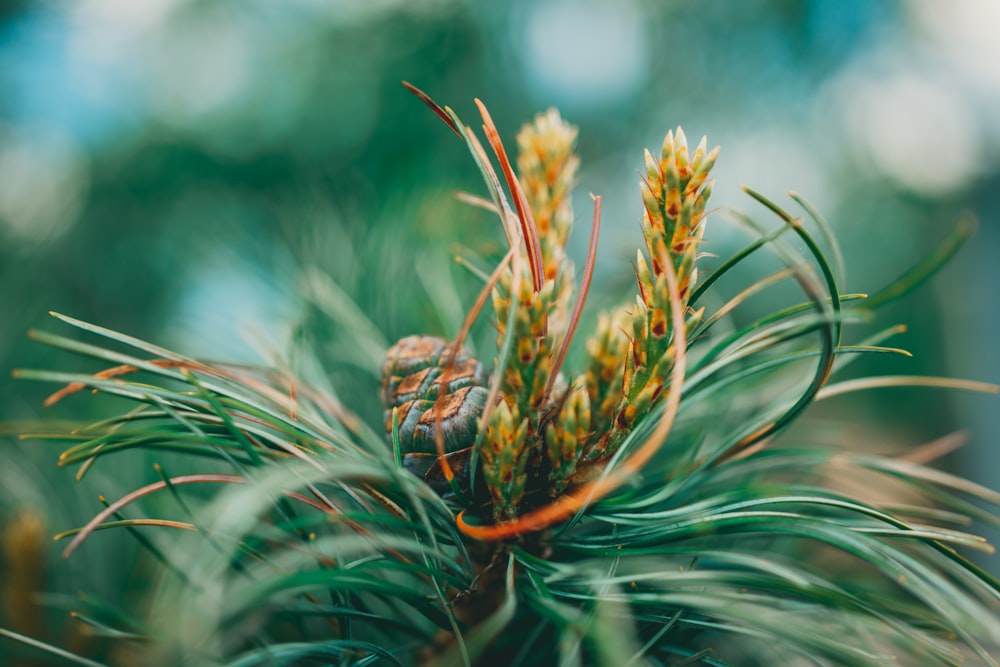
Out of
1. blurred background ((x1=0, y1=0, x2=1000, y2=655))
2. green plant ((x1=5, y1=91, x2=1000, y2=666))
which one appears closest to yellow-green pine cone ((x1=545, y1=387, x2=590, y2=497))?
green plant ((x1=5, y1=91, x2=1000, y2=666))

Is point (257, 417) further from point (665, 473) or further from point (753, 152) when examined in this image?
point (753, 152)

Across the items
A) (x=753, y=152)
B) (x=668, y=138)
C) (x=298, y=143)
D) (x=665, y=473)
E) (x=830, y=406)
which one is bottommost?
(x=830, y=406)

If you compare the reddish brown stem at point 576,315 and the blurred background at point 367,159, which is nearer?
the reddish brown stem at point 576,315

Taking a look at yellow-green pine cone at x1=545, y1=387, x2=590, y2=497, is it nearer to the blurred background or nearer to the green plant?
the green plant

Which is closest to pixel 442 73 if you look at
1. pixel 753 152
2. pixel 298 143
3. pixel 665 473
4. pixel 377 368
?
pixel 298 143

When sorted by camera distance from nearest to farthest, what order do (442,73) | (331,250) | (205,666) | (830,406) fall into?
(205,666)
(331,250)
(442,73)
(830,406)

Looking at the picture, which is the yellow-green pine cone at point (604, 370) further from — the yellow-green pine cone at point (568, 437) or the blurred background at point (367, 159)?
the blurred background at point (367, 159)

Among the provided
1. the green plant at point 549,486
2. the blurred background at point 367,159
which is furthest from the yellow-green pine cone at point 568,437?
the blurred background at point 367,159
